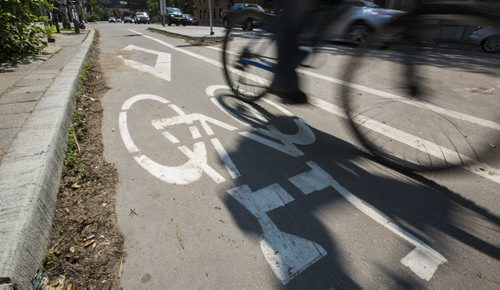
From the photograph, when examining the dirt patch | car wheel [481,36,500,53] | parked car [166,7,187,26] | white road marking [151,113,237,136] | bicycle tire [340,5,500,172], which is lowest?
the dirt patch

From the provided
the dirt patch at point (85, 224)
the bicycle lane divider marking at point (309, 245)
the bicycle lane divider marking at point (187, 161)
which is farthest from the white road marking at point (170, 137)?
the bicycle lane divider marking at point (309, 245)

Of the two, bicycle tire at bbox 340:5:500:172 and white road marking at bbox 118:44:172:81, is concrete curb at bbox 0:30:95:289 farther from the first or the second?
white road marking at bbox 118:44:172:81

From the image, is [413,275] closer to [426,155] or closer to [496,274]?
[496,274]

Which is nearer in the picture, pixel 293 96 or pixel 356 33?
pixel 293 96

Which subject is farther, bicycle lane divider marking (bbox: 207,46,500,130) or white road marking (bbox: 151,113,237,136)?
white road marking (bbox: 151,113,237,136)

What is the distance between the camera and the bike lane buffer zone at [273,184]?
Answer: 5.19 feet

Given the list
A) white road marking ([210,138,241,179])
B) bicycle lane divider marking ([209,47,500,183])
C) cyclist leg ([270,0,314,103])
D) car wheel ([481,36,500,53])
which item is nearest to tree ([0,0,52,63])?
white road marking ([210,138,241,179])

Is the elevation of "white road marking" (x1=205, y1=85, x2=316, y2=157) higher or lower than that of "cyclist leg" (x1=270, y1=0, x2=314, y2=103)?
lower

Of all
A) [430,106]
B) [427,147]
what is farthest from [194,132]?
[427,147]

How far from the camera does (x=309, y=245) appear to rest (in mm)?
1678

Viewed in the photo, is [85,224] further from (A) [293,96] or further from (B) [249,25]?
(B) [249,25]

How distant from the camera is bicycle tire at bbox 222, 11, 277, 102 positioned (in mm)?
3252

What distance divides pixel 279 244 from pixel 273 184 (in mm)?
621

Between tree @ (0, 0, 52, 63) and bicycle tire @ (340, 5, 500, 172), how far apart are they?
6.40 m
